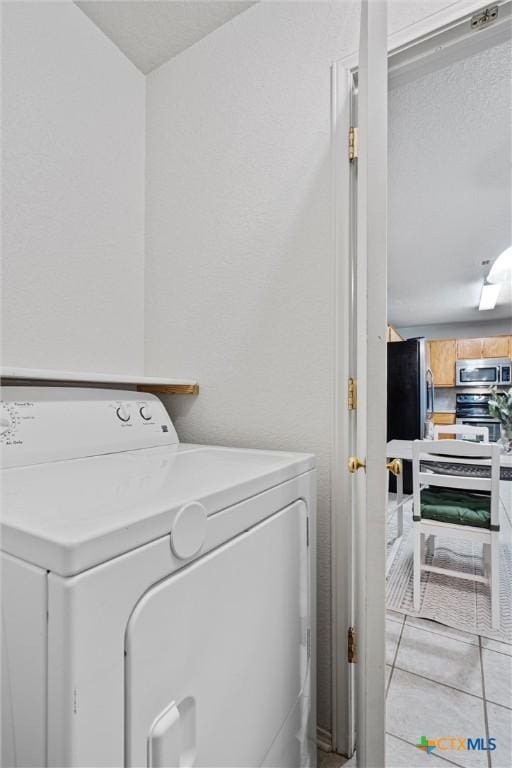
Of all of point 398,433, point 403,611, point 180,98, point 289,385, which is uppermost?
point 180,98

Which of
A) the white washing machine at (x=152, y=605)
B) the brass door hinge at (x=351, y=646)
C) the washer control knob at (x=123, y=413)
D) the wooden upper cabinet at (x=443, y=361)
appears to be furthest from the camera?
the wooden upper cabinet at (x=443, y=361)

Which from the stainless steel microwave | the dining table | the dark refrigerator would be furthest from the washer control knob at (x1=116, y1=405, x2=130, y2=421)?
the stainless steel microwave

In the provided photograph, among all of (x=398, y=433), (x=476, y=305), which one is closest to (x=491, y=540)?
(x=398, y=433)

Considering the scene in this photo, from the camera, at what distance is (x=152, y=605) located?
1.72ft

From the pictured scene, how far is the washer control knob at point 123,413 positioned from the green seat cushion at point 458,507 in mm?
1797

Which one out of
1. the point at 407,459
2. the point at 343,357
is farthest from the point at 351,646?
the point at 407,459

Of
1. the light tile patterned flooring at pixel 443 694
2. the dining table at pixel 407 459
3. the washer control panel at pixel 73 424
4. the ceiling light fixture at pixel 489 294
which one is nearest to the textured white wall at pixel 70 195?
the washer control panel at pixel 73 424

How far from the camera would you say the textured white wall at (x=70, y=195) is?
4.13 feet

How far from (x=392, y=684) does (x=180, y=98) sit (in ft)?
8.44

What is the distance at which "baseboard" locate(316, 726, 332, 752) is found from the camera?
3.93 feet

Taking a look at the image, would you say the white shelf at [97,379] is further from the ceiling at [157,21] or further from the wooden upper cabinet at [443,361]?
the wooden upper cabinet at [443,361]

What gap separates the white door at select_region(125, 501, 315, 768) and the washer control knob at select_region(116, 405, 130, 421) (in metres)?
0.66

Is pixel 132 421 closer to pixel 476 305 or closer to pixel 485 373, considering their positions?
pixel 476 305

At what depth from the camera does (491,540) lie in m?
1.99
